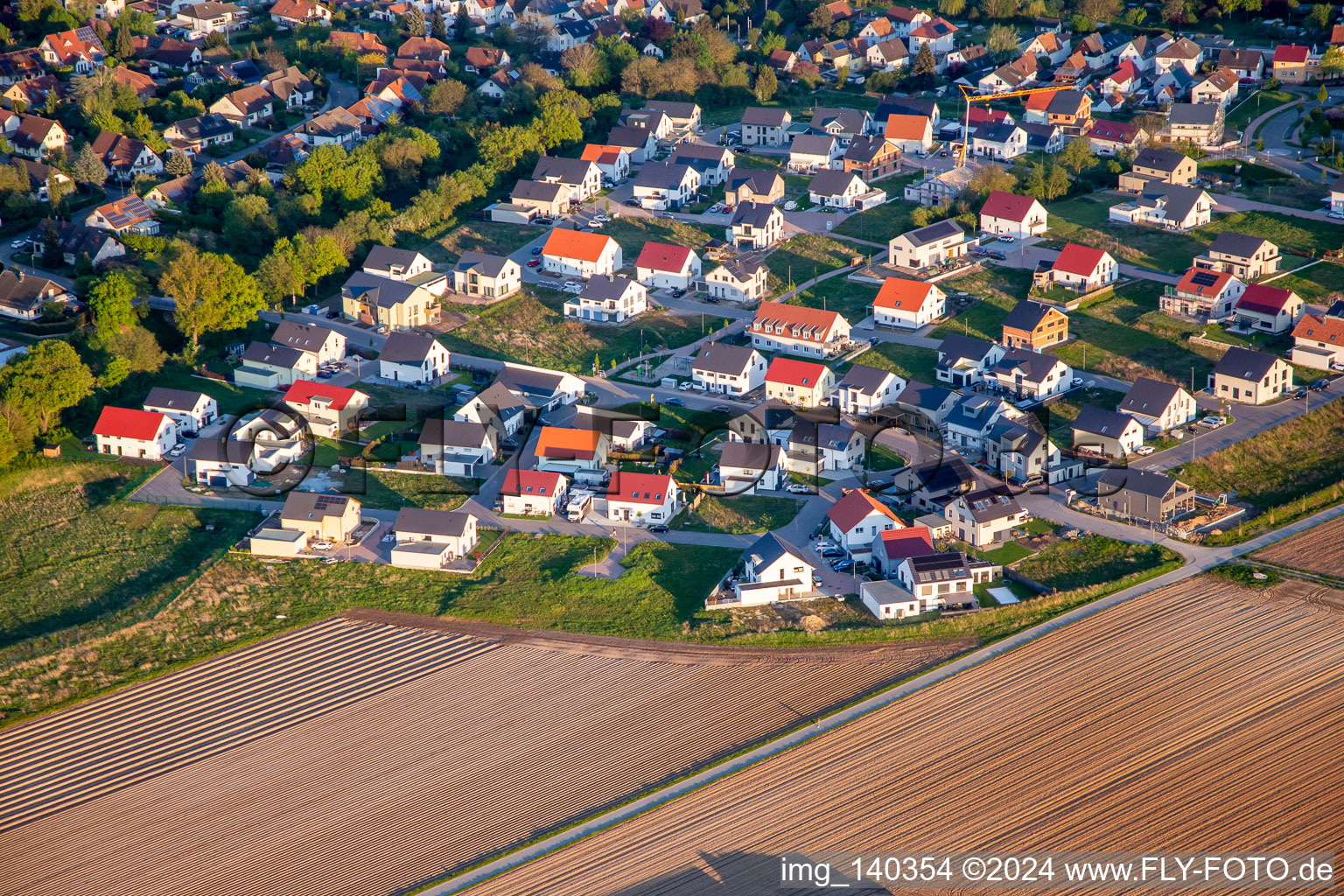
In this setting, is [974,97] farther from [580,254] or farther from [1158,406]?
[1158,406]

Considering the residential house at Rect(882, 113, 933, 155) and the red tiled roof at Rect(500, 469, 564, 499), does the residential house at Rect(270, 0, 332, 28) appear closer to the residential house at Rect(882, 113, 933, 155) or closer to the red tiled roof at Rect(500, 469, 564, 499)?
the residential house at Rect(882, 113, 933, 155)

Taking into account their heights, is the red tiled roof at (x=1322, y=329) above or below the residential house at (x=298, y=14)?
below

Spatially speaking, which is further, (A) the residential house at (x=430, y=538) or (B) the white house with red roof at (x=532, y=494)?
(B) the white house with red roof at (x=532, y=494)

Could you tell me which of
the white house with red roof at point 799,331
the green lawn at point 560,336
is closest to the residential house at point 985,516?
the white house with red roof at point 799,331

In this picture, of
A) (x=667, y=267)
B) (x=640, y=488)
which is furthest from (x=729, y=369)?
(x=667, y=267)

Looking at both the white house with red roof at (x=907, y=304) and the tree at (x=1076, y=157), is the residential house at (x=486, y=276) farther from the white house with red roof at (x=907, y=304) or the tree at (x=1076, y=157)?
the tree at (x=1076, y=157)

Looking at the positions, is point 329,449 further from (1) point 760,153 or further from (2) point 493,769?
(1) point 760,153

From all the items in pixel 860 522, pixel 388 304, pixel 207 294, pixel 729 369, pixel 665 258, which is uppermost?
pixel 665 258
